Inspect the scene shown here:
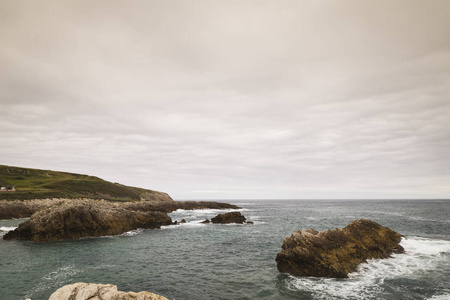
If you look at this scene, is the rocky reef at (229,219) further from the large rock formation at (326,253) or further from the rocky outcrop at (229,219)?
the large rock formation at (326,253)

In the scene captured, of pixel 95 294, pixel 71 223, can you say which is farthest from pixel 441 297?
pixel 71 223

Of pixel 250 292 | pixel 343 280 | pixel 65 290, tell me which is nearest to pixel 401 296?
pixel 343 280

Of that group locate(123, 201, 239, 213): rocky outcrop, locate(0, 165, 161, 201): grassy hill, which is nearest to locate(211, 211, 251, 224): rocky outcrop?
locate(123, 201, 239, 213): rocky outcrop

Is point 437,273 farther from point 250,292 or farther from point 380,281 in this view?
point 250,292

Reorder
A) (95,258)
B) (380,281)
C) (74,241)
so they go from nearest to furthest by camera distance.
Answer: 1. (380,281)
2. (95,258)
3. (74,241)

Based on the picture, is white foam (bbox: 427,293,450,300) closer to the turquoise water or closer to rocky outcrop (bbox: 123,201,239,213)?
the turquoise water

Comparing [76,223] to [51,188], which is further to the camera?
[51,188]

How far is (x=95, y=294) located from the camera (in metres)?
10.4

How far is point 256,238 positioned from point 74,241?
29.9 metres

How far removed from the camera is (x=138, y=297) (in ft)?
32.5

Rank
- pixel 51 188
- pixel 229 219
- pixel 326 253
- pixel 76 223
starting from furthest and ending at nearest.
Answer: pixel 51 188 < pixel 229 219 < pixel 76 223 < pixel 326 253

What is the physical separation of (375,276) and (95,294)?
23.0m

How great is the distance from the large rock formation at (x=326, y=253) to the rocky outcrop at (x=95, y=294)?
51.8 feet

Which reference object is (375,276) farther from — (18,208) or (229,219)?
(18,208)
